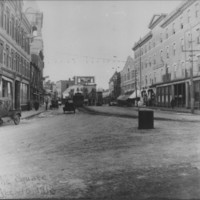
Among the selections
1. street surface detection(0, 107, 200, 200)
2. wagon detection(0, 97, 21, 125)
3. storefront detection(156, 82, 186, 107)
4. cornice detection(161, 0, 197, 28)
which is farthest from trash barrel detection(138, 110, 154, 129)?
storefront detection(156, 82, 186, 107)

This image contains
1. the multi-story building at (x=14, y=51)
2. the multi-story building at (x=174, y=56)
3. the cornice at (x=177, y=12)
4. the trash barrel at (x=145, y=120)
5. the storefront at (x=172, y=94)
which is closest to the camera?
the trash barrel at (x=145, y=120)

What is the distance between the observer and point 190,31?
28.2 meters

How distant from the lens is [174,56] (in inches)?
1353

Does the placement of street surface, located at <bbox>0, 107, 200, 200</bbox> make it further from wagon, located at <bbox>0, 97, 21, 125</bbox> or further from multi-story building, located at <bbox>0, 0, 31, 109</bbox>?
multi-story building, located at <bbox>0, 0, 31, 109</bbox>

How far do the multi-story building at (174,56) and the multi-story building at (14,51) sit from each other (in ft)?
45.8

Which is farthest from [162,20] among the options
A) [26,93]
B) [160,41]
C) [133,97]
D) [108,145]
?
[108,145]

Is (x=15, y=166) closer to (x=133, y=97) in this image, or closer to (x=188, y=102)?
(x=188, y=102)

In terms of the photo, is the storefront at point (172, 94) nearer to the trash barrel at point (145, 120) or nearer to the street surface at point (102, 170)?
the trash barrel at point (145, 120)

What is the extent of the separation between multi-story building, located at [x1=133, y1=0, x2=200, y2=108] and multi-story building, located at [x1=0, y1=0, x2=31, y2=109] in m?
14.0

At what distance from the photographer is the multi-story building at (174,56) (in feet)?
90.6

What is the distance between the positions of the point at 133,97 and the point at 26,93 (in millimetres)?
24031

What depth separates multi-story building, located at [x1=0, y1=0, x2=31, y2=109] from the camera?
2267cm

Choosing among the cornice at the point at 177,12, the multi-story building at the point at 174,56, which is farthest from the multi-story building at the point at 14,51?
the cornice at the point at 177,12

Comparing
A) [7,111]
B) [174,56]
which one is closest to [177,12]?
[174,56]
